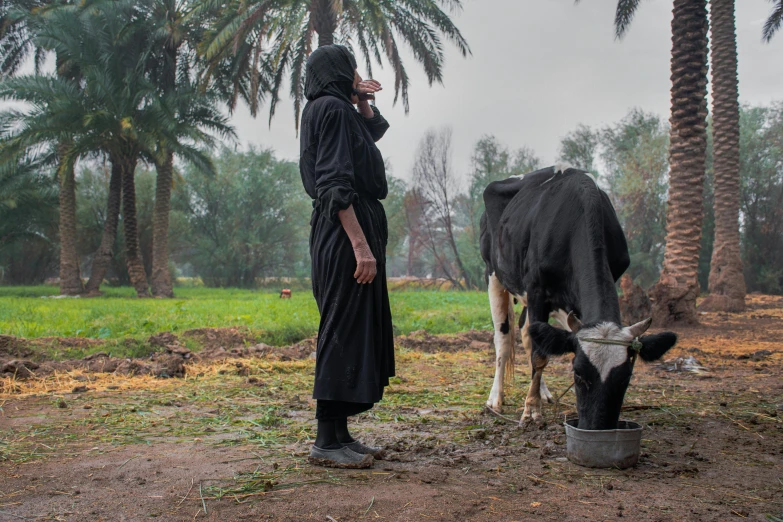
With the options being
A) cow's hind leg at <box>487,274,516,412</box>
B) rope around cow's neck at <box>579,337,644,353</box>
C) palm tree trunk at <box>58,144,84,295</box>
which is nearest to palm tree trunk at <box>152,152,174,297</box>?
palm tree trunk at <box>58,144,84,295</box>

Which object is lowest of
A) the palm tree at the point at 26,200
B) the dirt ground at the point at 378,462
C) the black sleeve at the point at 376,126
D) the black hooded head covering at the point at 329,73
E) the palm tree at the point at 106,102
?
the dirt ground at the point at 378,462

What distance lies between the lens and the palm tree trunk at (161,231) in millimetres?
23875

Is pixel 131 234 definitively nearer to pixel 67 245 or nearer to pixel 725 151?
pixel 67 245

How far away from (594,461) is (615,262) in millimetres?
1566

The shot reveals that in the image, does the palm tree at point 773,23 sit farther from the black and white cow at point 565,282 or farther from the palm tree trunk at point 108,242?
the palm tree trunk at point 108,242

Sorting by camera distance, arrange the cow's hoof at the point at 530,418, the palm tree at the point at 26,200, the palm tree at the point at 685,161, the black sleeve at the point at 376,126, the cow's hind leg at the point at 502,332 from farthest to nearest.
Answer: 1. the palm tree at the point at 26,200
2. the palm tree at the point at 685,161
3. the cow's hind leg at the point at 502,332
4. the cow's hoof at the point at 530,418
5. the black sleeve at the point at 376,126

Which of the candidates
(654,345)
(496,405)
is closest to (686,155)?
(496,405)

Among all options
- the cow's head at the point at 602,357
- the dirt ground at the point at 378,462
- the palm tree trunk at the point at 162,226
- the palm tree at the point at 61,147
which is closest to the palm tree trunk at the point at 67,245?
the palm tree at the point at 61,147

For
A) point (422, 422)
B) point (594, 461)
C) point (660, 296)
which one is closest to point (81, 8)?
point (660, 296)

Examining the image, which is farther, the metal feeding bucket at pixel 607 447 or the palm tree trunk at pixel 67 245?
the palm tree trunk at pixel 67 245

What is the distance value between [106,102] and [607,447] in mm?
22725

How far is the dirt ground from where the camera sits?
282cm

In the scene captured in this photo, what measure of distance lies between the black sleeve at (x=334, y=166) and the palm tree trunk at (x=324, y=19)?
44.4 ft

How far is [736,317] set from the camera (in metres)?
12.8
